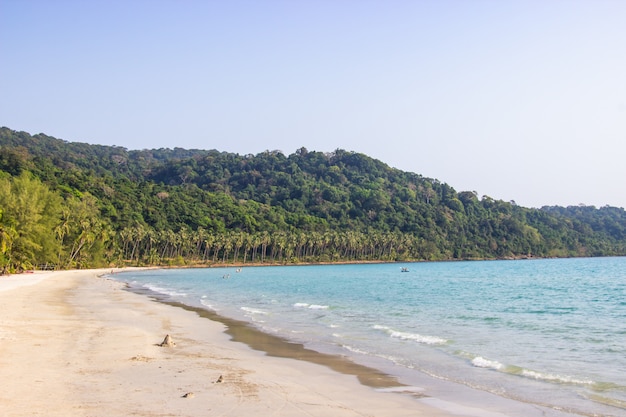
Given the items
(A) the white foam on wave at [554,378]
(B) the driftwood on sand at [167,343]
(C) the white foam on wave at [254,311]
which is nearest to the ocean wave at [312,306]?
(C) the white foam on wave at [254,311]

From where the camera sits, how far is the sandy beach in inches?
393

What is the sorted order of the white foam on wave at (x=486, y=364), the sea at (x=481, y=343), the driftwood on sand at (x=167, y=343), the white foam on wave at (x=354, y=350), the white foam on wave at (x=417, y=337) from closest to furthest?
the sea at (x=481, y=343)
the white foam on wave at (x=486, y=364)
the white foam on wave at (x=354, y=350)
the driftwood on sand at (x=167, y=343)
the white foam on wave at (x=417, y=337)

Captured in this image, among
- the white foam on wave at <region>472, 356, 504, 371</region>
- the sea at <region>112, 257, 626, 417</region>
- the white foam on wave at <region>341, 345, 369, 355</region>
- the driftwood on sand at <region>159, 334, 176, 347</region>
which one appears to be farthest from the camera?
the driftwood on sand at <region>159, 334, 176, 347</region>

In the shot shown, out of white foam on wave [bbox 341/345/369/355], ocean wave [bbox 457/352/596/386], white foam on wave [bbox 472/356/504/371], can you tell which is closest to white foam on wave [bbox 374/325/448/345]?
white foam on wave [bbox 341/345/369/355]

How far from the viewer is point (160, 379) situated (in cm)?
1245

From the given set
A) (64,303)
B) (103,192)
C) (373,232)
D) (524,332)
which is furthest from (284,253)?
(524,332)

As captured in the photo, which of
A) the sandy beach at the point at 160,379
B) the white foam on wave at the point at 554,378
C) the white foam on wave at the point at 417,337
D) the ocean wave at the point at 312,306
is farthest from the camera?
the ocean wave at the point at 312,306

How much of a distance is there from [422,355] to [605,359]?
5.35 meters

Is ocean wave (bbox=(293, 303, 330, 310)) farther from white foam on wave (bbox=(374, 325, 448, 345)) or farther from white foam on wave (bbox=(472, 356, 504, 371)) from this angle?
white foam on wave (bbox=(472, 356, 504, 371))

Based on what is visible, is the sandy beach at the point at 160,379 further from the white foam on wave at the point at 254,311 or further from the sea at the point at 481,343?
the white foam on wave at the point at 254,311

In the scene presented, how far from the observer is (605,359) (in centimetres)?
1642

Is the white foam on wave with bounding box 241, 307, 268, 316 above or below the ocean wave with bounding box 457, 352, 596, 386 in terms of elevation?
below

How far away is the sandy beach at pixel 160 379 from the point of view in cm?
998

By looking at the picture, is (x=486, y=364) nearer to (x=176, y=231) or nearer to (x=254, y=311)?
(x=254, y=311)
